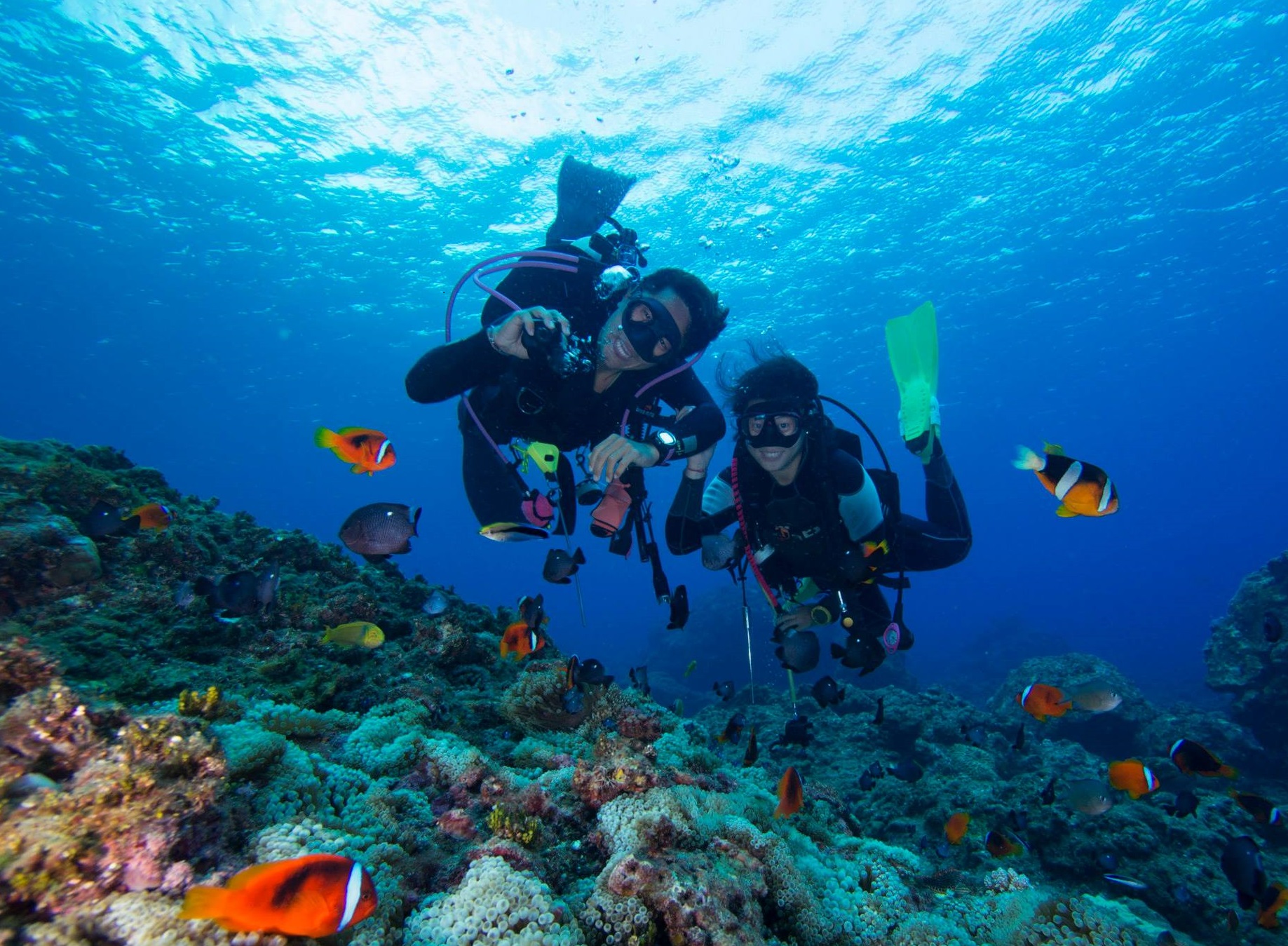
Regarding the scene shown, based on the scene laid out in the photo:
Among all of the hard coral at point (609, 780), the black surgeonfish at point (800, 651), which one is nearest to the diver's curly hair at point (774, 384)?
the black surgeonfish at point (800, 651)

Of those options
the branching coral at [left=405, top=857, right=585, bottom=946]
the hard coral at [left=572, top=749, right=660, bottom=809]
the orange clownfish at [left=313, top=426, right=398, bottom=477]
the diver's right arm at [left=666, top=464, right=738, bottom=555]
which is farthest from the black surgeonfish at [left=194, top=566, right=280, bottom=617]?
the diver's right arm at [left=666, top=464, right=738, bottom=555]

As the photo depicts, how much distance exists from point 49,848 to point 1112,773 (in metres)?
7.17

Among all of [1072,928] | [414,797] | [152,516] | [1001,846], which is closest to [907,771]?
[1001,846]

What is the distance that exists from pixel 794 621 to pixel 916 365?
12.5 ft

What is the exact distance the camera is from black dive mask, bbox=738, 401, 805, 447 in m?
5.57

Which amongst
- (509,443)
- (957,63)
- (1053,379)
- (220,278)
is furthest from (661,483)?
(509,443)

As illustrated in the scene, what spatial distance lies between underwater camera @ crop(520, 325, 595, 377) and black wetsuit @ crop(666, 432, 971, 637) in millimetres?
1604

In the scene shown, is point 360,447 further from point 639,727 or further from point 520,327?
point 639,727

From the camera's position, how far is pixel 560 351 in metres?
4.76

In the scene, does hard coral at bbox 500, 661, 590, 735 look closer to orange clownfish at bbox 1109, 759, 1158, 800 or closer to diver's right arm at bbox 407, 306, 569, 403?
diver's right arm at bbox 407, 306, 569, 403

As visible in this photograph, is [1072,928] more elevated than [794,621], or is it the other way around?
[794,621]

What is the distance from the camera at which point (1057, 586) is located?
7812cm

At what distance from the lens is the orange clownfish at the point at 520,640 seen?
507 centimetres

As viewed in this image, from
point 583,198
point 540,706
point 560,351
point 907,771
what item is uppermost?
point 583,198
